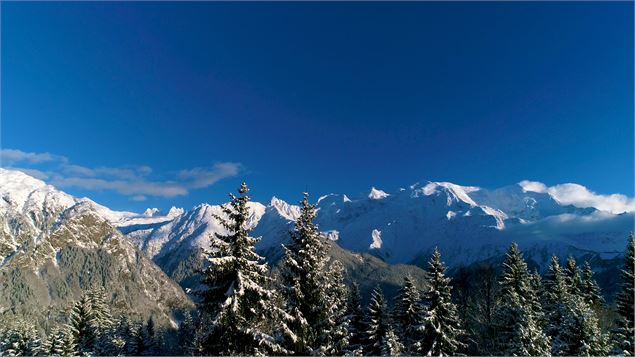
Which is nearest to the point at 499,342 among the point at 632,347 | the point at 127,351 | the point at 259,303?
the point at 632,347

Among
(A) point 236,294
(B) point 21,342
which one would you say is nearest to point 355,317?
(A) point 236,294

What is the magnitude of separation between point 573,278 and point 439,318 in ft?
89.2

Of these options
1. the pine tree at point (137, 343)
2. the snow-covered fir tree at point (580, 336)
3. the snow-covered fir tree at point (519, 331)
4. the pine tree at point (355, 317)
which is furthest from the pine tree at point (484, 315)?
the pine tree at point (137, 343)

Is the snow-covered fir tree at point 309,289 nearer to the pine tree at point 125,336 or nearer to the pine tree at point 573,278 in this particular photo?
the pine tree at point 573,278

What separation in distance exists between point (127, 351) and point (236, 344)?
2117 inches

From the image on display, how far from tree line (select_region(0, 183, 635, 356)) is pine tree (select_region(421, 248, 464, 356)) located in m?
0.08

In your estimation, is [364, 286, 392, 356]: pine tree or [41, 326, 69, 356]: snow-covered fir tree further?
[41, 326, 69, 356]: snow-covered fir tree

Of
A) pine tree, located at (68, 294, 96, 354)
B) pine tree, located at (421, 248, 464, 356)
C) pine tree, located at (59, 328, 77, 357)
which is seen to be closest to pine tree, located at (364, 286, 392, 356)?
pine tree, located at (421, 248, 464, 356)

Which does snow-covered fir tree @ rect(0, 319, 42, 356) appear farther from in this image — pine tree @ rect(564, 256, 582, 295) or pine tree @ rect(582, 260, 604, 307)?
pine tree @ rect(582, 260, 604, 307)

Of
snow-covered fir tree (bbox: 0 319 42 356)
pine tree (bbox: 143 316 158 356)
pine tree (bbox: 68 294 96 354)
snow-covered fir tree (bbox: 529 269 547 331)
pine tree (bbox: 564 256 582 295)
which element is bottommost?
pine tree (bbox: 143 316 158 356)

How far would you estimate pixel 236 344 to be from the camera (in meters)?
22.3

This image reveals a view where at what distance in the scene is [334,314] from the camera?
25.0 metres

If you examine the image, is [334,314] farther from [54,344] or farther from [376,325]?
→ [54,344]

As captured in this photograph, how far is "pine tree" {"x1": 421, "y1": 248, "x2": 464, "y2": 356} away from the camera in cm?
3644
